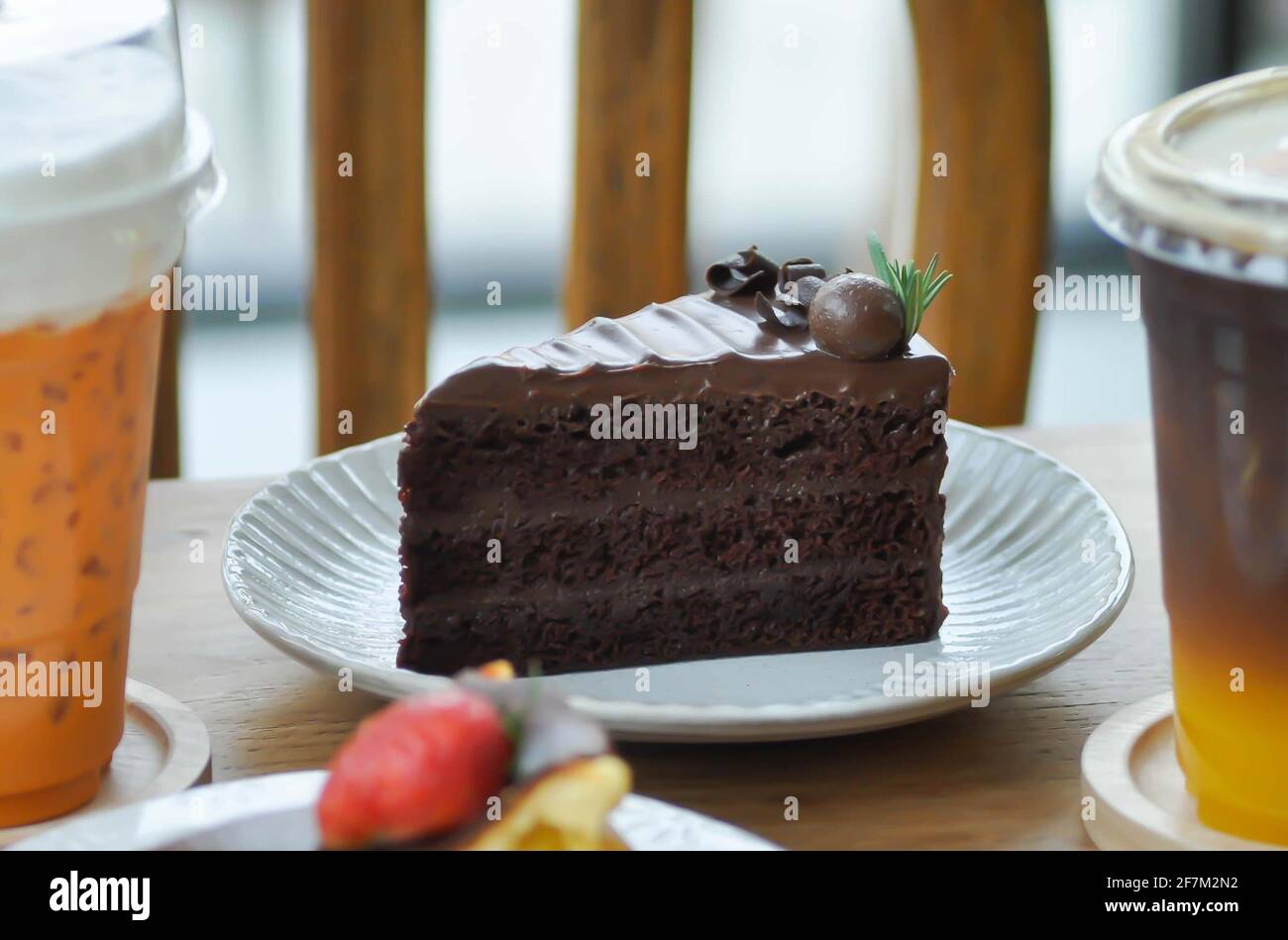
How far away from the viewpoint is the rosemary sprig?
5.07ft

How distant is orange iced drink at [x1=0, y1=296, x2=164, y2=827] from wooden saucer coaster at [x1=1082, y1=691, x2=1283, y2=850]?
69 cm

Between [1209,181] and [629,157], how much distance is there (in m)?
1.56

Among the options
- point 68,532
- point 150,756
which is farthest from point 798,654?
point 68,532

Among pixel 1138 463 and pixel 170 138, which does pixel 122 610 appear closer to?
pixel 170 138

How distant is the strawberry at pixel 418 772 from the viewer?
2.51 feet

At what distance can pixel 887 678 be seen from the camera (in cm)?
143

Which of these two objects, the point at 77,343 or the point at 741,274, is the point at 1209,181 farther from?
the point at 741,274

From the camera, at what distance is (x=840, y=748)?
1253mm

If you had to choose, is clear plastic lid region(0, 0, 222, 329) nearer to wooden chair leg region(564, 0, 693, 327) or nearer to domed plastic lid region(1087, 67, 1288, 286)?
domed plastic lid region(1087, 67, 1288, 286)

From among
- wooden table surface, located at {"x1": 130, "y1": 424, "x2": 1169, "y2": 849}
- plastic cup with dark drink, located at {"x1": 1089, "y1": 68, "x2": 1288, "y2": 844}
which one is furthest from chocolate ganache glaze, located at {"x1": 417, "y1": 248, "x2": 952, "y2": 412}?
plastic cup with dark drink, located at {"x1": 1089, "y1": 68, "x2": 1288, "y2": 844}
